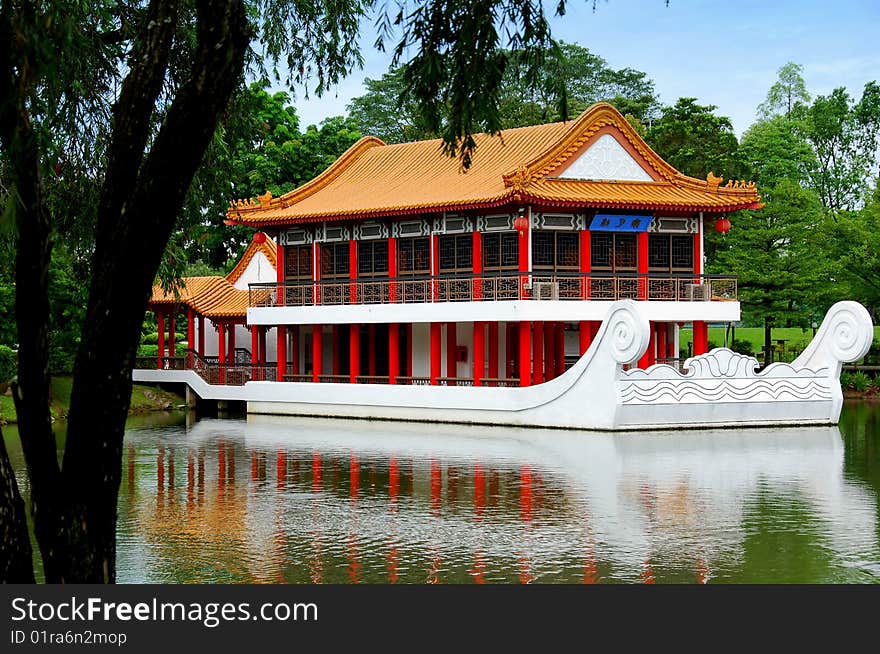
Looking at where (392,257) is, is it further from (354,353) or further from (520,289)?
(520,289)

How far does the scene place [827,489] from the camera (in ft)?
67.9

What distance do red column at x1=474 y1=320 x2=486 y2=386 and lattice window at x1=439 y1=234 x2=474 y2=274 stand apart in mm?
1506

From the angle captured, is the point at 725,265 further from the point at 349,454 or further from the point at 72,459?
the point at 72,459

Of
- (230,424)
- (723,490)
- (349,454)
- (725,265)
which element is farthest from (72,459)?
(725,265)

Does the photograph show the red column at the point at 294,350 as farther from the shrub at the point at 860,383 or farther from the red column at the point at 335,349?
the shrub at the point at 860,383

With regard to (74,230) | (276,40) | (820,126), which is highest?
(820,126)

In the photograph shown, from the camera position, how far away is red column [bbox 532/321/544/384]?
120 feet

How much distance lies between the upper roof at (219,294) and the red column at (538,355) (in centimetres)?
959

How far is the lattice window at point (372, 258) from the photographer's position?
38.6 m

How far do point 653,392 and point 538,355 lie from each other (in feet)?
22.4

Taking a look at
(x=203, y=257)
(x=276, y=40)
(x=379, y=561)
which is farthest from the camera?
(x=203, y=257)

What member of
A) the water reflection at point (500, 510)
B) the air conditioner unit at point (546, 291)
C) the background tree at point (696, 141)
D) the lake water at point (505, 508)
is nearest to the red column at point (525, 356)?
the air conditioner unit at point (546, 291)

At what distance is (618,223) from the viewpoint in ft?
118

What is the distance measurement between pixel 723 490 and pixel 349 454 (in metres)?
8.46
